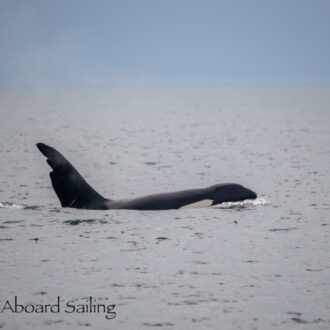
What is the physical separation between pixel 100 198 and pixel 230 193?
301 cm

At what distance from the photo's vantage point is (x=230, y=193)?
15922 millimetres

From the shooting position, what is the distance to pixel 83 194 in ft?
51.5

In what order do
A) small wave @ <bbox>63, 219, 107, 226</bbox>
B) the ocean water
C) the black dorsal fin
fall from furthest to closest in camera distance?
the black dorsal fin, small wave @ <bbox>63, 219, 107, 226</bbox>, the ocean water

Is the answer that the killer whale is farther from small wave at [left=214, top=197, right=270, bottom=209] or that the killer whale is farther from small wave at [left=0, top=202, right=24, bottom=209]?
small wave at [left=0, top=202, right=24, bottom=209]

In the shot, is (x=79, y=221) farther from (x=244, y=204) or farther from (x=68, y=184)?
(x=244, y=204)

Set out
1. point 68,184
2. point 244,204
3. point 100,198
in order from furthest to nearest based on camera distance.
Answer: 1. point 244,204
2. point 100,198
3. point 68,184

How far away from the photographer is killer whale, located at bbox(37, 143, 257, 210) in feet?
50.0

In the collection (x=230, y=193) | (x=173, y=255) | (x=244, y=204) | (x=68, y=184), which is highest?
(x=68, y=184)

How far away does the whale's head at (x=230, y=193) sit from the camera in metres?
15.7

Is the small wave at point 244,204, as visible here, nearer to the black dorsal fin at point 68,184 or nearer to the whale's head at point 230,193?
the whale's head at point 230,193

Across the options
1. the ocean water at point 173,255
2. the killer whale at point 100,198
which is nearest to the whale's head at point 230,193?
the killer whale at point 100,198

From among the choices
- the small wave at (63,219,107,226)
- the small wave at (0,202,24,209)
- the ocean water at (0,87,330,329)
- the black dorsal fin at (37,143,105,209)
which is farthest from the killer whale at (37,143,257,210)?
the small wave at (0,202,24,209)

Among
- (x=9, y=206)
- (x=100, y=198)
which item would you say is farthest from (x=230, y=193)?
(x=9, y=206)

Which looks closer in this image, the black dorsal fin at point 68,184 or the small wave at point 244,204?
the black dorsal fin at point 68,184
